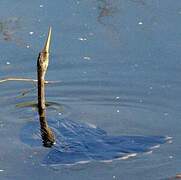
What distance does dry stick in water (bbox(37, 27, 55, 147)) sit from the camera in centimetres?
502

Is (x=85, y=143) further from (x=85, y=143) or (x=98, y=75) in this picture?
(x=98, y=75)

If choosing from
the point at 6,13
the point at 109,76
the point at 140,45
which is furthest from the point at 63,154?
the point at 6,13

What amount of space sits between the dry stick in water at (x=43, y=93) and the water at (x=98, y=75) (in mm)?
72

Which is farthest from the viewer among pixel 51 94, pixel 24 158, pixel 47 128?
pixel 51 94

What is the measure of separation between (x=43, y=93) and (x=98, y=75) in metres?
0.57

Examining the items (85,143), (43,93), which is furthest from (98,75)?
(85,143)

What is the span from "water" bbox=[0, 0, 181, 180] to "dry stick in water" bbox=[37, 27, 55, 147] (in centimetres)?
7

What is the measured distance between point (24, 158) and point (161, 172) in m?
0.84

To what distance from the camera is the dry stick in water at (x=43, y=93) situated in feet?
16.5

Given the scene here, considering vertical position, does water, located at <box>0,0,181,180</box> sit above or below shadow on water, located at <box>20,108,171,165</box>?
above

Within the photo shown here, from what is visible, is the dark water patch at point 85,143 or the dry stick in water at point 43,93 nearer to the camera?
the dark water patch at point 85,143

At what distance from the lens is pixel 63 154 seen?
15.7ft

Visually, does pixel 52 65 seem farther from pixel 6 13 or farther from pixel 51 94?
pixel 6 13

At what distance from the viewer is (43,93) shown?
529cm
